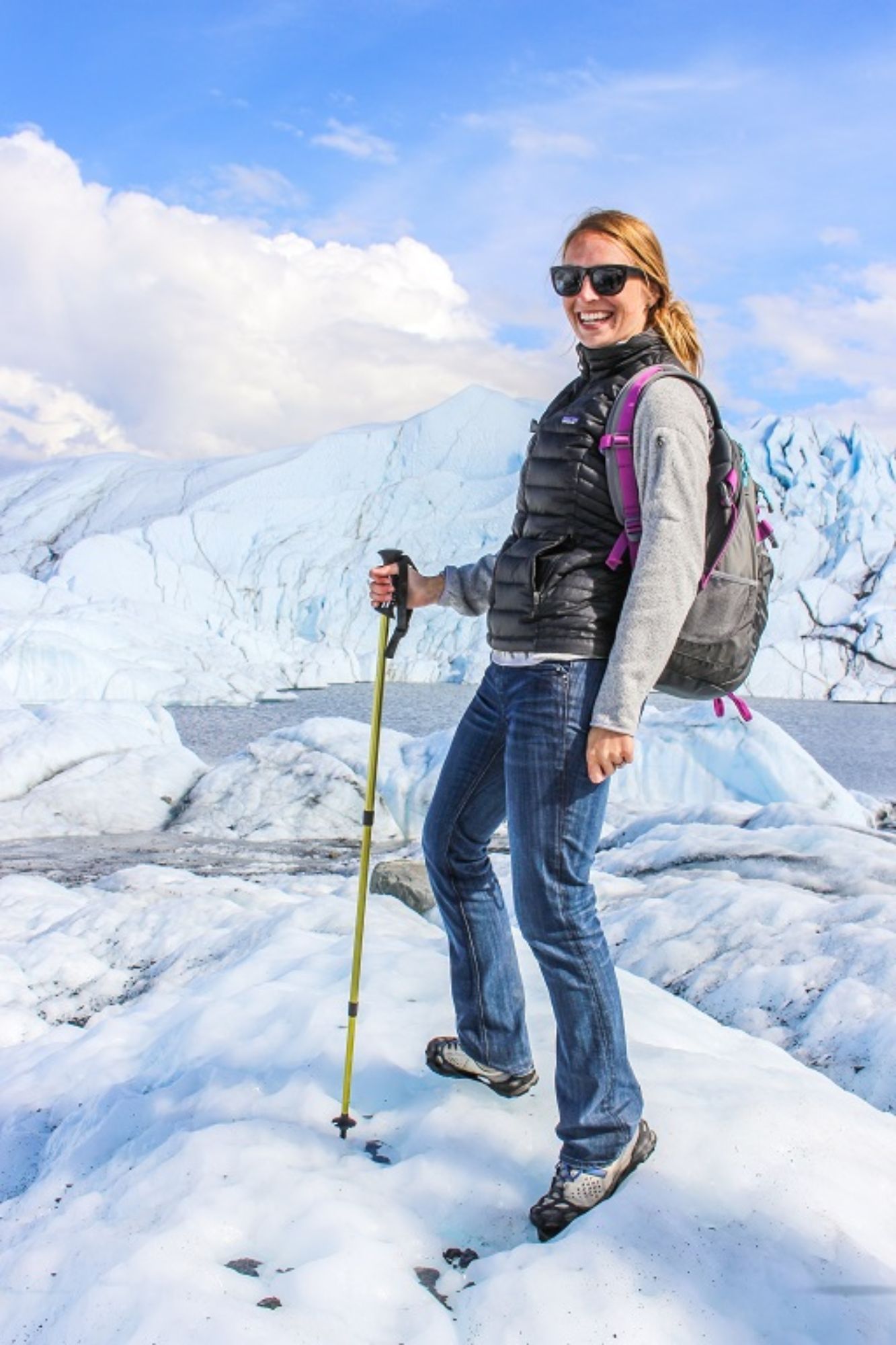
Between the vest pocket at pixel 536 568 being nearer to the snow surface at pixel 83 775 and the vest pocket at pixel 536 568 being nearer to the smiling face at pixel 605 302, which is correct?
the smiling face at pixel 605 302

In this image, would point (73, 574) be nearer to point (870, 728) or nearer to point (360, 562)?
point (360, 562)

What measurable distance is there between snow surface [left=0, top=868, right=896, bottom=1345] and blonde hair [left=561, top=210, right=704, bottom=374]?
1692mm

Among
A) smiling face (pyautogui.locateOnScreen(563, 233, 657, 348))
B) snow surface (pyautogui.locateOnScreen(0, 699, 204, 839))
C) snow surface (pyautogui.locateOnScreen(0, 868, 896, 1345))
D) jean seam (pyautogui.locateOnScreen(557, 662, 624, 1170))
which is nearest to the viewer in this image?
snow surface (pyautogui.locateOnScreen(0, 868, 896, 1345))

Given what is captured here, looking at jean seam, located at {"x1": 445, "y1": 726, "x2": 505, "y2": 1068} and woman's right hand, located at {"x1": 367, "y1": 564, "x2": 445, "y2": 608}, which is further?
woman's right hand, located at {"x1": 367, "y1": 564, "x2": 445, "y2": 608}

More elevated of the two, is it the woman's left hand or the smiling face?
the smiling face

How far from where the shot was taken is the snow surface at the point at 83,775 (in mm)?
11930

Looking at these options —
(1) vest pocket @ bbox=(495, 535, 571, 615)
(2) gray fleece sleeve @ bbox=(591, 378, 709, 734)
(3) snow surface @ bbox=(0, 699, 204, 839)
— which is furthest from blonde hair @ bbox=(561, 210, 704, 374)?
(3) snow surface @ bbox=(0, 699, 204, 839)

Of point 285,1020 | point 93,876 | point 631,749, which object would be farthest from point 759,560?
point 93,876

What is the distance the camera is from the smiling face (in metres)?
2.17

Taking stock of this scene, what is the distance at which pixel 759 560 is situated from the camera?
2104mm

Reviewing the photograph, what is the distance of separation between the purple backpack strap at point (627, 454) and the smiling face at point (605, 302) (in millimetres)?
179

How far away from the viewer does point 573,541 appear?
2.12m

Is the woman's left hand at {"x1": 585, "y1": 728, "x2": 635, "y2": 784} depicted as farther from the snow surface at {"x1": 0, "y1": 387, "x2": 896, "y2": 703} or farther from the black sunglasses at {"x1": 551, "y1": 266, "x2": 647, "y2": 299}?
the snow surface at {"x1": 0, "y1": 387, "x2": 896, "y2": 703}

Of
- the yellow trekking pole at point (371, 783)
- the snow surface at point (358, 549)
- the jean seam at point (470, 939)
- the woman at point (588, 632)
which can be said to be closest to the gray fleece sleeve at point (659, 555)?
the woman at point (588, 632)
